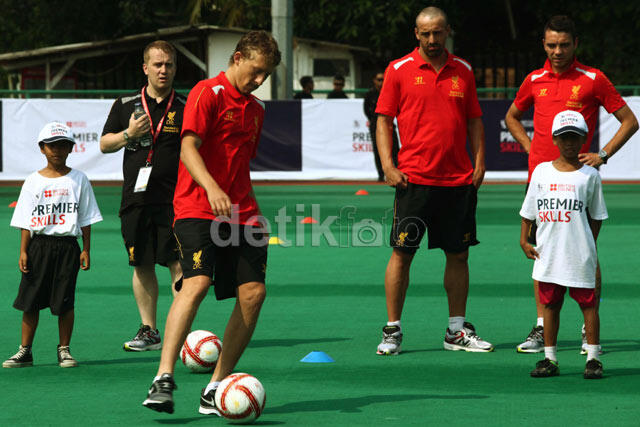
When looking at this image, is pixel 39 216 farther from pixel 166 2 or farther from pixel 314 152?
pixel 166 2

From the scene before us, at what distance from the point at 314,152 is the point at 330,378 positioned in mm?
17359

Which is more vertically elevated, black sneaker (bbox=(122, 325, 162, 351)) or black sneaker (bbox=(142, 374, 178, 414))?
black sneaker (bbox=(142, 374, 178, 414))

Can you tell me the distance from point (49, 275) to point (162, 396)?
200 cm

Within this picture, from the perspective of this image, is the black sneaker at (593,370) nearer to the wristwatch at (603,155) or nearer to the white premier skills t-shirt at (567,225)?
the white premier skills t-shirt at (567,225)

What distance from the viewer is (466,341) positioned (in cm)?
783

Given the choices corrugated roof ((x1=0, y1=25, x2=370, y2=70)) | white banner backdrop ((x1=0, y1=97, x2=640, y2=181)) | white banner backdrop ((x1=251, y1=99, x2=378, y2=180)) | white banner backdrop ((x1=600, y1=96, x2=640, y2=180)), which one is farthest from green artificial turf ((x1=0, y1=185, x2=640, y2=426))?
corrugated roof ((x1=0, y1=25, x2=370, y2=70))

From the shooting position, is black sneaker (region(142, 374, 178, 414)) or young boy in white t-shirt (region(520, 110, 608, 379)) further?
young boy in white t-shirt (region(520, 110, 608, 379))

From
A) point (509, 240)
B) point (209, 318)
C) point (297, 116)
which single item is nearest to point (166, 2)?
point (297, 116)

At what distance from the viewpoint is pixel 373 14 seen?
3262cm

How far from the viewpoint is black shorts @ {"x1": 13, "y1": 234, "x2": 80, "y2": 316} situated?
24.0 feet

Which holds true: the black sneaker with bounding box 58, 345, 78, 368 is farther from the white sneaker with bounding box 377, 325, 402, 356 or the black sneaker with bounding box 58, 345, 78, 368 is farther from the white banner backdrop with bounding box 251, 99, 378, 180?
the white banner backdrop with bounding box 251, 99, 378, 180

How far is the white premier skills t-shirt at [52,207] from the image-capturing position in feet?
24.0

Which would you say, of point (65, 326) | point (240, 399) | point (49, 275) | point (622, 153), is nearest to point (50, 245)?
point (49, 275)

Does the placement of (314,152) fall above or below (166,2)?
below
